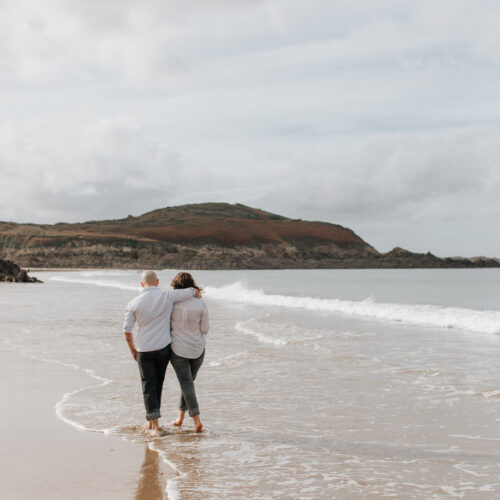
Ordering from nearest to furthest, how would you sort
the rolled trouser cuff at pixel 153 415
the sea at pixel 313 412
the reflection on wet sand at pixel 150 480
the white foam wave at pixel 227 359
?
the reflection on wet sand at pixel 150 480 < the sea at pixel 313 412 < the rolled trouser cuff at pixel 153 415 < the white foam wave at pixel 227 359

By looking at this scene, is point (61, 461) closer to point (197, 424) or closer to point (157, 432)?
point (157, 432)

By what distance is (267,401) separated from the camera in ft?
24.5

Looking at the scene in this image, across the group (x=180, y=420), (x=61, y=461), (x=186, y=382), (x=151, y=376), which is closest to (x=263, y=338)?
(x=180, y=420)

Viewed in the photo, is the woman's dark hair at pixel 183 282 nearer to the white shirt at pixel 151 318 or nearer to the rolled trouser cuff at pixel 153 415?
the white shirt at pixel 151 318

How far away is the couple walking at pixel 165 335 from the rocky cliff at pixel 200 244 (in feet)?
404

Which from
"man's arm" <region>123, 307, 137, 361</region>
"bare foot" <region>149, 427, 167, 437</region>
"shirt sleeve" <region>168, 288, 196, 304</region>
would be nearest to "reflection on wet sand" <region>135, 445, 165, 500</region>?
"bare foot" <region>149, 427, 167, 437</region>

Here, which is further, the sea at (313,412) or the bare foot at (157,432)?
the bare foot at (157,432)

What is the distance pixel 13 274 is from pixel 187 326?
5260 centimetres

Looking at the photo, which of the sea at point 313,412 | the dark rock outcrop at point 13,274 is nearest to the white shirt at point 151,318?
the sea at point 313,412

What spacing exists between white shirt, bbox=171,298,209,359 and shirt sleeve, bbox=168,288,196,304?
0.05m

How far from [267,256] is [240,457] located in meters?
148

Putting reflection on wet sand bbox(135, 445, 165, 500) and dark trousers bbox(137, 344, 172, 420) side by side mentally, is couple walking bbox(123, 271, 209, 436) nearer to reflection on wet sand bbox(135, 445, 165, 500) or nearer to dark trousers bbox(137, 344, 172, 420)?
dark trousers bbox(137, 344, 172, 420)

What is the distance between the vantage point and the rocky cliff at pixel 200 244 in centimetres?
12912

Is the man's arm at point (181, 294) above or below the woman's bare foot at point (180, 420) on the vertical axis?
above
